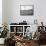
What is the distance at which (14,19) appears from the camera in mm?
6637

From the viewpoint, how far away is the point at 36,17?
21.9 ft

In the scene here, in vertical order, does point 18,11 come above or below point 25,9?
below

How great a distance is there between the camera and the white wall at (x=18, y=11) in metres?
6.61

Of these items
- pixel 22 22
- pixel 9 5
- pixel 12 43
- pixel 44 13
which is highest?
pixel 9 5

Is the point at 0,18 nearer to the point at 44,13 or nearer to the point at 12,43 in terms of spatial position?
the point at 44,13

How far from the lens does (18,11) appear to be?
6637 mm

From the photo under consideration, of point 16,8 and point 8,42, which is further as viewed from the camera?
point 16,8

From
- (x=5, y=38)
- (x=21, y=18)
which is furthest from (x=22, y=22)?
(x=5, y=38)

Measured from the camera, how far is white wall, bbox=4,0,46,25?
21.7ft

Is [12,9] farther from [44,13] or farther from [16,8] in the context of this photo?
[44,13]

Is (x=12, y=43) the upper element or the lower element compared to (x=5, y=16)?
lower

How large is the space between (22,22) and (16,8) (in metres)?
0.78

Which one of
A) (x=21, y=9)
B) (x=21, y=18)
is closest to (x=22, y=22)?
(x=21, y=18)

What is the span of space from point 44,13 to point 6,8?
192cm
